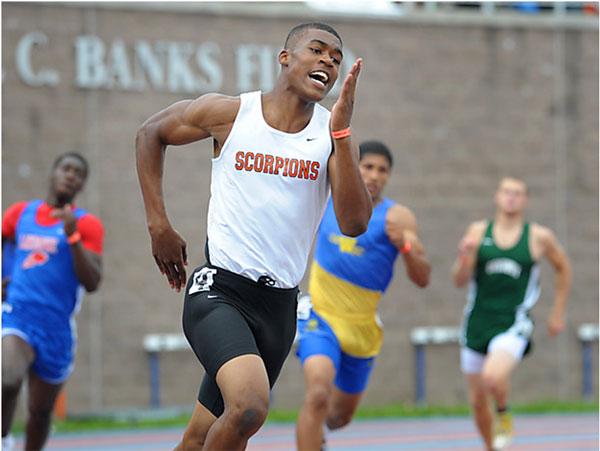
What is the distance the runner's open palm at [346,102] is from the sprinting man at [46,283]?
3.48m

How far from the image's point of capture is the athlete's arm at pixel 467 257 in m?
9.10

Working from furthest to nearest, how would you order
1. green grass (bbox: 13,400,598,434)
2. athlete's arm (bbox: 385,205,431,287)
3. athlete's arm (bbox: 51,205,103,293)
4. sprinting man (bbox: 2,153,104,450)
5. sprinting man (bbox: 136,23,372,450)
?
green grass (bbox: 13,400,598,434) → sprinting man (bbox: 2,153,104,450) → athlete's arm (bbox: 51,205,103,293) → athlete's arm (bbox: 385,205,431,287) → sprinting man (bbox: 136,23,372,450)

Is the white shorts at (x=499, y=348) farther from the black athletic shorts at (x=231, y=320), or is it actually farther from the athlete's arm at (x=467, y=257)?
the black athletic shorts at (x=231, y=320)

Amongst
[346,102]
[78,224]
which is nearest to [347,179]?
[346,102]

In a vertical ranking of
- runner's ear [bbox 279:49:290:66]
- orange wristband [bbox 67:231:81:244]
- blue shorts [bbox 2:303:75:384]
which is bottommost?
blue shorts [bbox 2:303:75:384]

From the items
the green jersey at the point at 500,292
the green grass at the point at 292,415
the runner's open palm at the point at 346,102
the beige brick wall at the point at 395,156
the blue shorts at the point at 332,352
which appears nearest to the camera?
the runner's open palm at the point at 346,102

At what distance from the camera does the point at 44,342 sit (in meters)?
7.86

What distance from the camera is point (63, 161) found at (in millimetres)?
8055

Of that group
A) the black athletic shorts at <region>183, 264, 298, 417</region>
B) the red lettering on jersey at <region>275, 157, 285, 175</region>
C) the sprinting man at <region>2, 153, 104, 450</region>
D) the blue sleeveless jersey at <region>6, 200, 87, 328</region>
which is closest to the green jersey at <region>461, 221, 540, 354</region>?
the sprinting man at <region>2, 153, 104, 450</region>

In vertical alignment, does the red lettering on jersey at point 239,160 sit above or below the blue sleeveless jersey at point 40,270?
above

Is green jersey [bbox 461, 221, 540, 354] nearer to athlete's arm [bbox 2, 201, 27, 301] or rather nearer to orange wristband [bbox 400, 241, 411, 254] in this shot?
orange wristband [bbox 400, 241, 411, 254]

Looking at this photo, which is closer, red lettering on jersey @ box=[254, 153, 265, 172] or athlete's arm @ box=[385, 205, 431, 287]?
red lettering on jersey @ box=[254, 153, 265, 172]

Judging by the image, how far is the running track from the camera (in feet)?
35.3

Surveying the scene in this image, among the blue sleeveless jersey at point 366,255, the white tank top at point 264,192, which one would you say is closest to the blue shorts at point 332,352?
the blue sleeveless jersey at point 366,255
